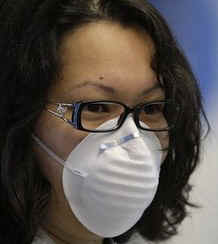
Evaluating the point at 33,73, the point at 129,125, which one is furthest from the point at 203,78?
the point at 33,73

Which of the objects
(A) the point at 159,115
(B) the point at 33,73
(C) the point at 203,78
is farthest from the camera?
(C) the point at 203,78

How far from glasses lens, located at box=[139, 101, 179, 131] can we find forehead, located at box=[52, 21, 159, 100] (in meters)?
0.06

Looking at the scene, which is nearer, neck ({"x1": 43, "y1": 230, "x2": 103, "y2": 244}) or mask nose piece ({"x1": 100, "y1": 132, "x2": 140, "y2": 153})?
mask nose piece ({"x1": 100, "y1": 132, "x2": 140, "y2": 153})

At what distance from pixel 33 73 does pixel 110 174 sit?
0.27 metres

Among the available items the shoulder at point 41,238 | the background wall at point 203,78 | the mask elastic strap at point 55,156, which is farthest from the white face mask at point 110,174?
the background wall at point 203,78

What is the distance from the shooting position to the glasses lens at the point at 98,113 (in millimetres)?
905

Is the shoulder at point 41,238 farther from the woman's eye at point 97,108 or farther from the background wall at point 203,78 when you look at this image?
the background wall at point 203,78

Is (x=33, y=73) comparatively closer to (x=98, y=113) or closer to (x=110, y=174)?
(x=98, y=113)

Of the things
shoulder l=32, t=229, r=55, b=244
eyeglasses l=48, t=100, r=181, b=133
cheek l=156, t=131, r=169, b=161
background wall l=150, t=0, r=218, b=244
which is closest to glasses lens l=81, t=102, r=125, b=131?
eyeglasses l=48, t=100, r=181, b=133

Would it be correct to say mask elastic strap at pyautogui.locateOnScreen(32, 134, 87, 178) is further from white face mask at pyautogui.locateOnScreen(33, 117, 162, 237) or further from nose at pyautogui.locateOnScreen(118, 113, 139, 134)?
nose at pyautogui.locateOnScreen(118, 113, 139, 134)

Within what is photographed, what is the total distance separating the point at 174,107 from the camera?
104cm

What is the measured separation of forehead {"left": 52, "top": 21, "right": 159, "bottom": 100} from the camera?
2.95 ft

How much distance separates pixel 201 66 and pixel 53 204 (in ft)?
2.80

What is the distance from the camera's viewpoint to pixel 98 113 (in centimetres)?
91
